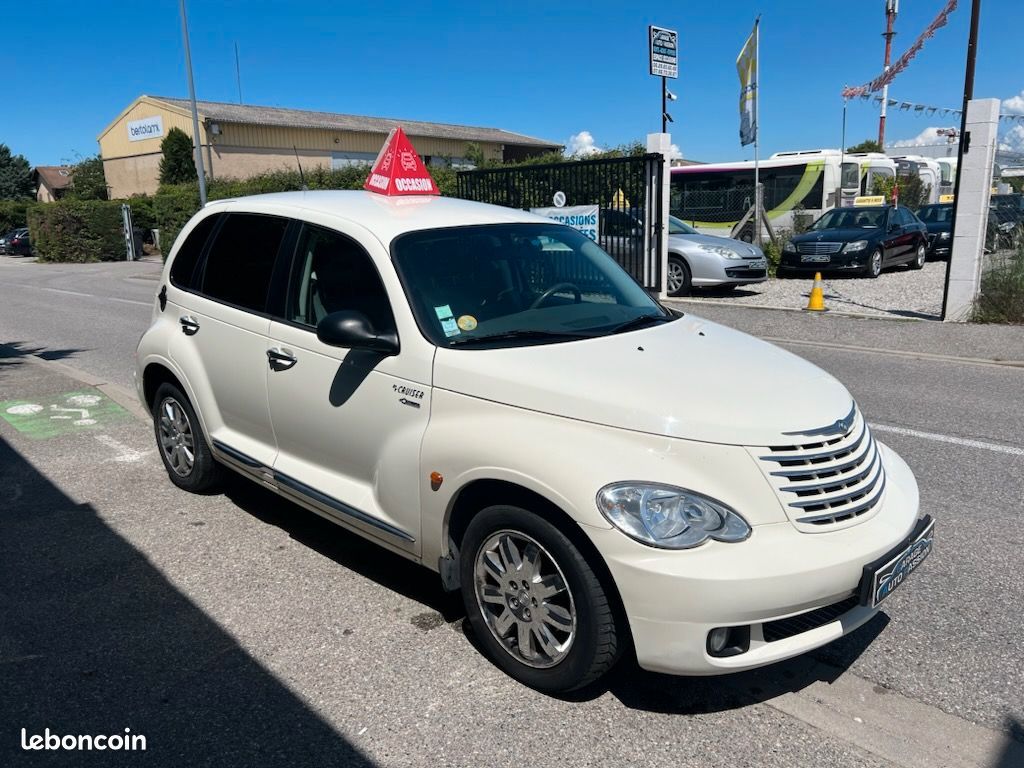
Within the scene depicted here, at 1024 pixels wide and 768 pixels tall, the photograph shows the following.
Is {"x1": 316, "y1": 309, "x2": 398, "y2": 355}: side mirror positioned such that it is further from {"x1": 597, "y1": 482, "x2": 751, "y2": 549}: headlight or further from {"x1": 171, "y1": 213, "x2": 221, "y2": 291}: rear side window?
{"x1": 171, "y1": 213, "x2": 221, "y2": 291}: rear side window

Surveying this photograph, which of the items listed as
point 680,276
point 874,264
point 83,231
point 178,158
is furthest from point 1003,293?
point 178,158

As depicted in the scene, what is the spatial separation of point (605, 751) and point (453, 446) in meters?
1.20

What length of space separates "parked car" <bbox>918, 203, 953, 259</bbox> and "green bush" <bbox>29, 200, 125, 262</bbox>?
30987 millimetres

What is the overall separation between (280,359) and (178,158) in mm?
43749

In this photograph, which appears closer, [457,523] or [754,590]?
[754,590]

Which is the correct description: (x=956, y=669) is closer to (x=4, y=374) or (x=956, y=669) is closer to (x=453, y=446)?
(x=453, y=446)

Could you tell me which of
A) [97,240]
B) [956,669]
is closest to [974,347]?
[956,669]

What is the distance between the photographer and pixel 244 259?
14.7 feet

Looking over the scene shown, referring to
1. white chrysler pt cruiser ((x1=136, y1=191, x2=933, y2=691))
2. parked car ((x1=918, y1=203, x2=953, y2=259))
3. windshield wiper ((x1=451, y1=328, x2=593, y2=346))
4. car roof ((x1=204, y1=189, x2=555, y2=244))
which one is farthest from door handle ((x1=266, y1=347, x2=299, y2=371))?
parked car ((x1=918, y1=203, x2=953, y2=259))

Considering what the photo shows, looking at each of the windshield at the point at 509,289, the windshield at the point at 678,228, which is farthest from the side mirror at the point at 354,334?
the windshield at the point at 678,228

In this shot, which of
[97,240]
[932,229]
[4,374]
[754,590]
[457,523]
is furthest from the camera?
[97,240]

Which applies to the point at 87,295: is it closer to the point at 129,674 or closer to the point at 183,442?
the point at 183,442

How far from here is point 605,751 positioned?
2713 millimetres

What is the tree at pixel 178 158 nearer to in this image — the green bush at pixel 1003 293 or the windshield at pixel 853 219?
the windshield at pixel 853 219
